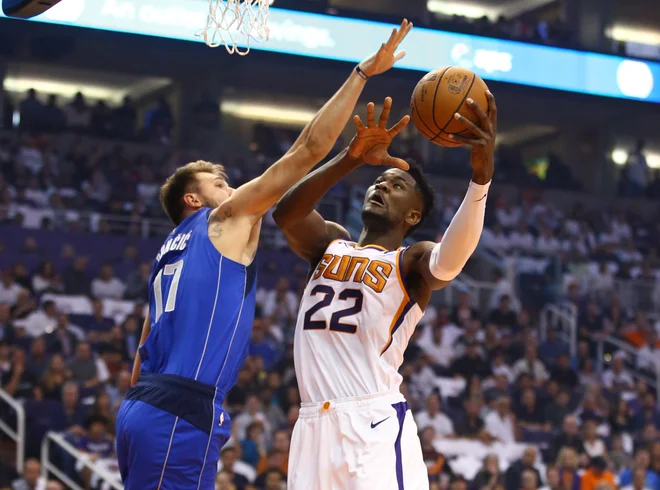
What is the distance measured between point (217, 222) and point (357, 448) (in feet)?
3.85

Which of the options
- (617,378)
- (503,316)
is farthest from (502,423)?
(617,378)

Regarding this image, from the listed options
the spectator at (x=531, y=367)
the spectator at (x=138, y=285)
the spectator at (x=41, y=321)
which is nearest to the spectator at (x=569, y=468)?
the spectator at (x=531, y=367)

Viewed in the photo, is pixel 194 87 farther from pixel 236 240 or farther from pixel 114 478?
pixel 236 240

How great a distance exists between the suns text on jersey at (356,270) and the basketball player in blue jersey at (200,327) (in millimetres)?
622

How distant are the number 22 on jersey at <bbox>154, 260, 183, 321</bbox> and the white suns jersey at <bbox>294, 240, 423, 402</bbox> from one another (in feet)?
2.59

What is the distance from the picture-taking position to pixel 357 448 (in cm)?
428

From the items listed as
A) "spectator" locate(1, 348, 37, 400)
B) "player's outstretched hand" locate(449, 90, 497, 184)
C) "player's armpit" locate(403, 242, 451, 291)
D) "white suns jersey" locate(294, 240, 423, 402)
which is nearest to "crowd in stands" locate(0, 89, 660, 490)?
"spectator" locate(1, 348, 37, 400)

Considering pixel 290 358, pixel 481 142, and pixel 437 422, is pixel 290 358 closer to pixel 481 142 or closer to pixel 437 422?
pixel 437 422

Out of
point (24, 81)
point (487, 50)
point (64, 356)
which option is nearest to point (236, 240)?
point (64, 356)

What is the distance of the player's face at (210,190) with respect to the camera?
4.26m

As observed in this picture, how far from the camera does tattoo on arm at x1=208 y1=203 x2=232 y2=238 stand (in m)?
3.96

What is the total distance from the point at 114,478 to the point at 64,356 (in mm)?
2111

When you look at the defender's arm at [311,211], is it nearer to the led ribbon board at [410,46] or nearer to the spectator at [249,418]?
the spectator at [249,418]

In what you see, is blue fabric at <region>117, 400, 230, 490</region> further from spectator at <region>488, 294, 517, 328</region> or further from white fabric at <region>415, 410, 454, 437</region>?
spectator at <region>488, 294, 517, 328</region>
